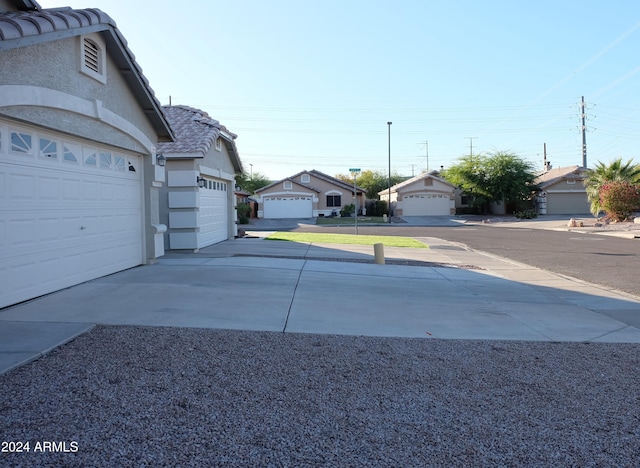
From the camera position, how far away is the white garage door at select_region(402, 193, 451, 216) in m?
56.7

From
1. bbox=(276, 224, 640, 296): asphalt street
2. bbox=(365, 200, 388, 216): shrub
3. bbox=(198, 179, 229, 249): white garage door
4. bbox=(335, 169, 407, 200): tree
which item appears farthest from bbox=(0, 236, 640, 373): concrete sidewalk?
bbox=(335, 169, 407, 200): tree

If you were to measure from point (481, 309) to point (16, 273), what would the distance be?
7.31 m

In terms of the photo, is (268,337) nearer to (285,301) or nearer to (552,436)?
(285,301)

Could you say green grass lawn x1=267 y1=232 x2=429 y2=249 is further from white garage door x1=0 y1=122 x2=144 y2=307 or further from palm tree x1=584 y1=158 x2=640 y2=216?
palm tree x1=584 y1=158 x2=640 y2=216

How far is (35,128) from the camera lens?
25.7ft

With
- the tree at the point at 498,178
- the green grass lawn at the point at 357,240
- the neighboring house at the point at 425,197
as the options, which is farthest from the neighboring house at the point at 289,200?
the green grass lawn at the point at 357,240

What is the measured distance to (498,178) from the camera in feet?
167

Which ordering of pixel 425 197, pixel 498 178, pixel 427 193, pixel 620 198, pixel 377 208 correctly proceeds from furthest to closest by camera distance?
pixel 377 208 → pixel 425 197 → pixel 427 193 → pixel 498 178 → pixel 620 198

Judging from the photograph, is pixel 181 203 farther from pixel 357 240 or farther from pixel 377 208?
pixel 377 208

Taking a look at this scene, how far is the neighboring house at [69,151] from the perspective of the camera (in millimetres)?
7152

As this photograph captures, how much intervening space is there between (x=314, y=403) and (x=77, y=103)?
7.06 m

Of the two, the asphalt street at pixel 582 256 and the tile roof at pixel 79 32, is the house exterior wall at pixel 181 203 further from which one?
the asphalt street at pixel 582 256

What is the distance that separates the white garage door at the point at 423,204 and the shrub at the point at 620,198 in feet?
71.7

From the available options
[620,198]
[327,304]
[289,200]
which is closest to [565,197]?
[620,198]
